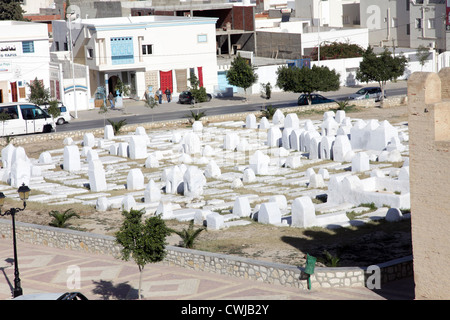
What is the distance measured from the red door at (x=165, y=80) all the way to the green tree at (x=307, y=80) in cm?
864

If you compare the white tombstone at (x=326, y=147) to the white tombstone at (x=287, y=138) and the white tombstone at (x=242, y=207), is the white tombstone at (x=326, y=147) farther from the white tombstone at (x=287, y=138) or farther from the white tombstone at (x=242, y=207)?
the white tombstone at (x=242, y=207)

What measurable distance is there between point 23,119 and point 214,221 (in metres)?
19.4

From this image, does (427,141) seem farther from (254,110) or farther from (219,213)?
(254,110)

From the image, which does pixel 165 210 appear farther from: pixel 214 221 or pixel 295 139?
pixel 295 139

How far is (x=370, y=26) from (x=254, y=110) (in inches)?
969

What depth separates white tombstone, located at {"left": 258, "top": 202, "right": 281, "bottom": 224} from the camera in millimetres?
20844

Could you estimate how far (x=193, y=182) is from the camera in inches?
969

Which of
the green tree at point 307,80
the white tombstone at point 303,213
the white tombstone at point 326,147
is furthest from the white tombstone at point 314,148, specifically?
the green tree at point 307,80

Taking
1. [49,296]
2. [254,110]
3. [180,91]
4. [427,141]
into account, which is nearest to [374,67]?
[254,110]

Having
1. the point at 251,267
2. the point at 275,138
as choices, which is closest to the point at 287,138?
the point at 275,138

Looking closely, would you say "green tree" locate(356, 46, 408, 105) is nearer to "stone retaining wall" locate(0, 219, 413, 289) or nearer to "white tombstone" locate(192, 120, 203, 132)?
"white tombstone" locate(192, 120, 203, 132)

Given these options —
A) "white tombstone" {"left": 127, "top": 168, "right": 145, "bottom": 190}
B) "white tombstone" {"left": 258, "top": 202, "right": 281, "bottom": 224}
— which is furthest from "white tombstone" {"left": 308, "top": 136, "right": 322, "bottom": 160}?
Answer: "white tombstone" {"left": 258, "top": 202, "right": 281, "bottom": 224}

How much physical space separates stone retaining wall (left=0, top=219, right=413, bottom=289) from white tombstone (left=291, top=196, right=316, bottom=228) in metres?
3.85

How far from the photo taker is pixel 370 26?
63250 millimetres
